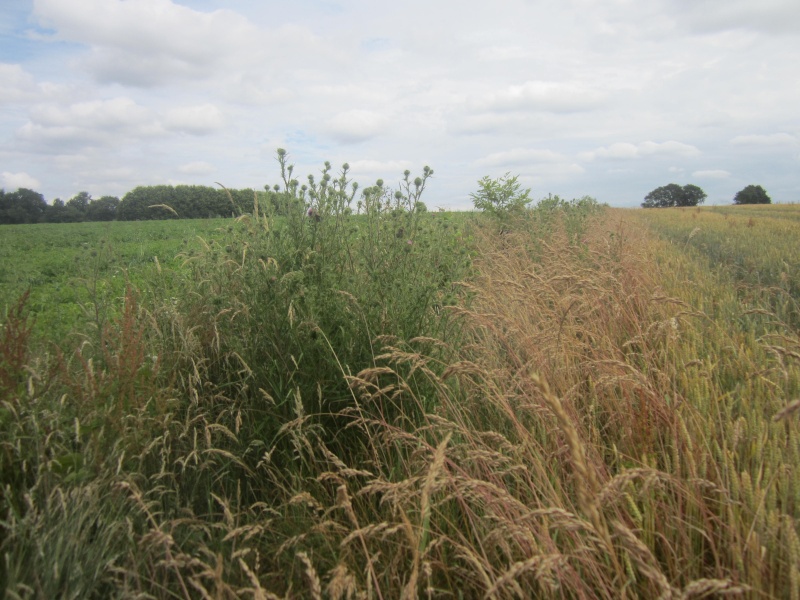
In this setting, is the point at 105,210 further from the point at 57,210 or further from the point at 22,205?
the point at 22,205

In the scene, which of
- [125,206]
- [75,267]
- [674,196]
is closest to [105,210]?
[125,206]

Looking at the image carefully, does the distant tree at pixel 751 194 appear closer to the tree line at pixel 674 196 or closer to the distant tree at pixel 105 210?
the tree line at pixel 674 196

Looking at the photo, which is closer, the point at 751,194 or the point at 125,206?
the point at 125,206

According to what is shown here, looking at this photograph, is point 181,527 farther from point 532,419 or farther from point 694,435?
point 694,435

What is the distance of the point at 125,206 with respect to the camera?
681 cm

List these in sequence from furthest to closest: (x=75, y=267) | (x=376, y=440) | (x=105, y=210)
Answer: (x=105, y=210)
(x=75, y=267)
(x=376, y=440)

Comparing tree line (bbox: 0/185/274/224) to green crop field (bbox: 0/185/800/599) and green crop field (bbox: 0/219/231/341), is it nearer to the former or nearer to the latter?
green crop field (bbox: 0/219/231/341)

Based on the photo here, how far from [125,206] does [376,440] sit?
19.1 ft

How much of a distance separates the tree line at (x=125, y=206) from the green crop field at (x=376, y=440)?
97 cm

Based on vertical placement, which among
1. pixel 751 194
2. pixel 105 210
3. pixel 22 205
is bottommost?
pixel 105 210

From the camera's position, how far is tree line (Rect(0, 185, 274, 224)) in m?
5.60

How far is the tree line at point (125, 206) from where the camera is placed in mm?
5602

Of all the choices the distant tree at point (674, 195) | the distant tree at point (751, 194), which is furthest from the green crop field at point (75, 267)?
the distant tree at point (674, 195)

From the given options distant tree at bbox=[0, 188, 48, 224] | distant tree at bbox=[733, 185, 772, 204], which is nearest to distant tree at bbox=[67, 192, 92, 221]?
distant tree at bbox=[0, 188, 48, 224]
